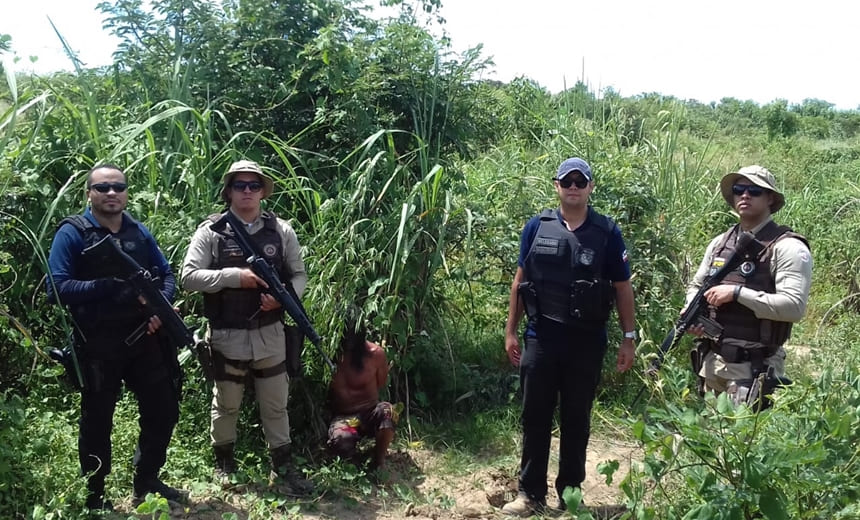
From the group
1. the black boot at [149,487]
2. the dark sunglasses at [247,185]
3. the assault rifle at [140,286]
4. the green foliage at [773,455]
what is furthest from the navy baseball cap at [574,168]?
the black boot at [149,487]

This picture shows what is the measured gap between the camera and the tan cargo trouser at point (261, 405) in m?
3.49

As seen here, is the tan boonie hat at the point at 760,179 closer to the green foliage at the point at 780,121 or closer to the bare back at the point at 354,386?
the bare back at the point at 354,386

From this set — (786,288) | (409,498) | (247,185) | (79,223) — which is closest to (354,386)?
(409,498)

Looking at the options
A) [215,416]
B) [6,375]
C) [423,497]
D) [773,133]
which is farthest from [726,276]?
[773,133]

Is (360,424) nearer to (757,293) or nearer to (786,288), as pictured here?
(757,293)

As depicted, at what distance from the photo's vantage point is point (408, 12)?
5.11 meters

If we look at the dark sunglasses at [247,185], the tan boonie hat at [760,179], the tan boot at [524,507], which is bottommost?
the tan boot at [524,507]

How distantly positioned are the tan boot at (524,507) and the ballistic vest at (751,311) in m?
1.18

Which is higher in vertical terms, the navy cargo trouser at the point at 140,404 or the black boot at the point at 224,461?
the navy cargo trouser at the point at 140,404

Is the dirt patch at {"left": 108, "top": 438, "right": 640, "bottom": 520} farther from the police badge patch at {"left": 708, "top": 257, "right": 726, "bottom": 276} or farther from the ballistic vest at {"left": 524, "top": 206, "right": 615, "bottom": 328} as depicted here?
the police badge patch at {"left": 708, "top": 257, "right": 726, "bottom": 276}

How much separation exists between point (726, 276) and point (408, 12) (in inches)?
118

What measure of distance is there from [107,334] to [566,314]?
6.46 ft

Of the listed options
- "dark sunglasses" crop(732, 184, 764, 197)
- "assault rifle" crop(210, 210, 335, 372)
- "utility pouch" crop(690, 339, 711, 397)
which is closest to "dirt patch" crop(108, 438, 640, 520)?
"utility pouch" crop(690, 339, 711, 397)

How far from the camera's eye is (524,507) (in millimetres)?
3416
